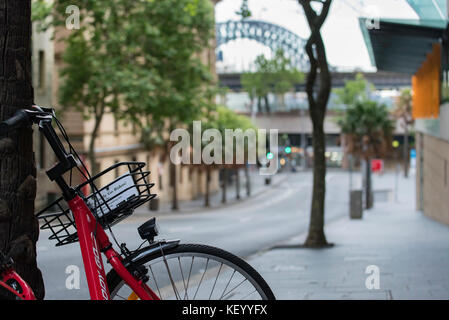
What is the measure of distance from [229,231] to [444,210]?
8.46 metres

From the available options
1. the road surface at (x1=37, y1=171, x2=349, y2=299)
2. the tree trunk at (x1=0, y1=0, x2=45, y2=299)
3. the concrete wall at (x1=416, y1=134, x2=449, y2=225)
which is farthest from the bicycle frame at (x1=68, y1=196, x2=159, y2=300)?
the concrete wall at (x1=416, y1=134, x2=449, y2=225)

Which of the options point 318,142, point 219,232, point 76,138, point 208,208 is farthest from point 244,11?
point 208,208

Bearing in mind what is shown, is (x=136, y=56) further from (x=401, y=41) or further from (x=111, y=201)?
(x=111, y=201)

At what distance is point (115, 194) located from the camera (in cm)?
338

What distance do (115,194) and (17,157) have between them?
1.56ft

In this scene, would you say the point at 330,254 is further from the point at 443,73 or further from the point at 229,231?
the point at 443,73

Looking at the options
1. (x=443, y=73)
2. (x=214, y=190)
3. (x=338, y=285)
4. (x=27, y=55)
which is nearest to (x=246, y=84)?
(x=214, y=190)

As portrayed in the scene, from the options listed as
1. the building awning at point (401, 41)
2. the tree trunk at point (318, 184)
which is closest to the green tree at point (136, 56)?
the building awning at point (401, 41)

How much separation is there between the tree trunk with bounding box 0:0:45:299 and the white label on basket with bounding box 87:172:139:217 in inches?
13.3

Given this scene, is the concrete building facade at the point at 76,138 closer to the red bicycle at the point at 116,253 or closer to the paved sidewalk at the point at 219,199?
the paved sidewalk at the point at 219,199

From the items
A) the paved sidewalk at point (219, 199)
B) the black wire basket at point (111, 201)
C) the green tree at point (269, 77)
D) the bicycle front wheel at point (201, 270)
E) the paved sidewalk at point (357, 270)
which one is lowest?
the paved sidewalk at point (219, 199)

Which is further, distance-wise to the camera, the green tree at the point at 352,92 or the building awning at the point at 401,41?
the green tree at the point at 352,92

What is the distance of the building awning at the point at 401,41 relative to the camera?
85.3ft
